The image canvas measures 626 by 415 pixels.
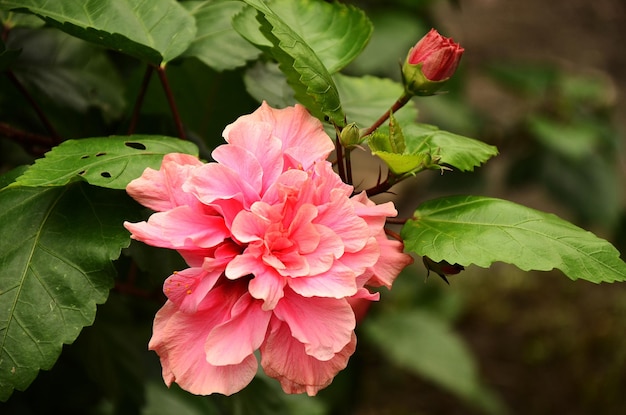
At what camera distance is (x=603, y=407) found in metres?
2.37

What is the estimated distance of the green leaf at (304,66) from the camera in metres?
0.66

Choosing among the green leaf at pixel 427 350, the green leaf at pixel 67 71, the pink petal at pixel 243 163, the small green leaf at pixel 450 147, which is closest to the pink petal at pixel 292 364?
the pink petal at pixel 243 163

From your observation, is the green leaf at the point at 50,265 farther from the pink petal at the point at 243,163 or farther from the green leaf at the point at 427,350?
the green leaf at the point at 427,350

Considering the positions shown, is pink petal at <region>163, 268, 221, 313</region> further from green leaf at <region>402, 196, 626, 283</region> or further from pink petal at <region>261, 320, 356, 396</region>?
green leaf at <region>402, 196, 626, 283</region>

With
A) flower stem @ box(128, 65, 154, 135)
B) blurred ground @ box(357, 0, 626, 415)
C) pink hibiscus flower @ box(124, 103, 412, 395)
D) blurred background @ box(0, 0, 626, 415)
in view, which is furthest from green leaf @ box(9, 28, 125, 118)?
blurred ground @ box(357, 0, 626, 415)

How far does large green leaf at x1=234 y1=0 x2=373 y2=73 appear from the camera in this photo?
2.54ft

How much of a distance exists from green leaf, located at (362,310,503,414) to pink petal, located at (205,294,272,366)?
1449mm

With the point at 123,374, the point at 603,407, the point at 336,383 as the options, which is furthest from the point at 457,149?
the point at 603,407

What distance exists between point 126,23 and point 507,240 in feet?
1.35

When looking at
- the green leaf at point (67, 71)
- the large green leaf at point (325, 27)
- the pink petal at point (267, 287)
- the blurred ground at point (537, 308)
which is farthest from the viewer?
the blurred ground at point (537, 308)

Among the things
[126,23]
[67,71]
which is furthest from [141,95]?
[67,71]

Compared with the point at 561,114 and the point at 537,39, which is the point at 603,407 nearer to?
the point at 561,114

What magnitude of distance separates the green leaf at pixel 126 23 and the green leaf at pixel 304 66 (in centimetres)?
13

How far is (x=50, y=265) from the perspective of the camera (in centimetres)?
66
